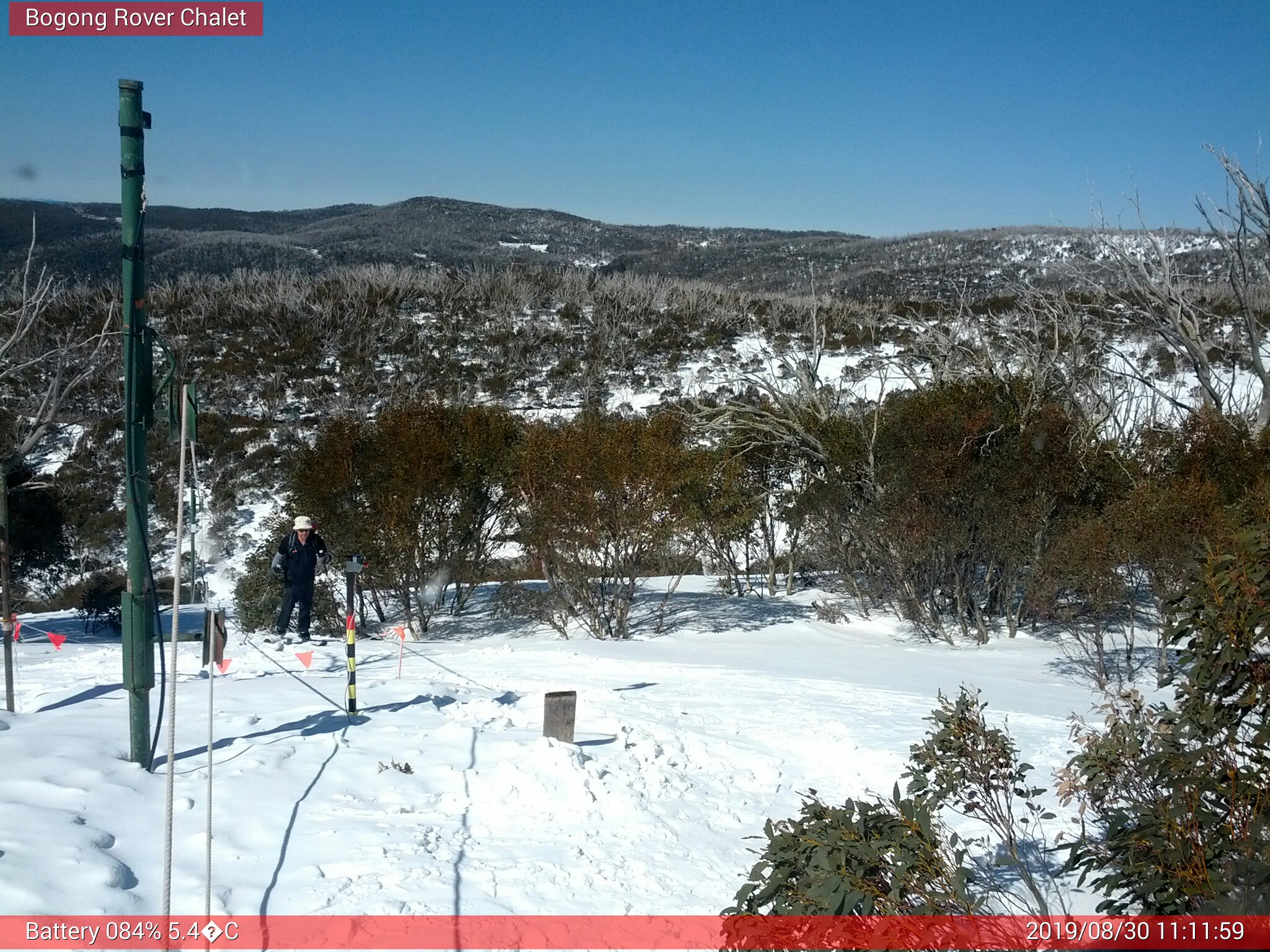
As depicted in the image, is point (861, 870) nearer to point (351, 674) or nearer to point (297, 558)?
point (351, 674)

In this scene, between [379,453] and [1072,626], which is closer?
[1072,626]

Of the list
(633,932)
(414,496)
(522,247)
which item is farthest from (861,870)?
(522,247)

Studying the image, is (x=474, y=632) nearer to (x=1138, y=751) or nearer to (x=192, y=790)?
(x=192, y=790)

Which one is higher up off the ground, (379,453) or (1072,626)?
(379,453)

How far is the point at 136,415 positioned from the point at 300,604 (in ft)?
23.6

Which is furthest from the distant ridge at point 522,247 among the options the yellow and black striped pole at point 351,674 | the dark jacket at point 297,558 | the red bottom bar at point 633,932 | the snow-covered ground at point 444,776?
the red bottom bar at point 633,932

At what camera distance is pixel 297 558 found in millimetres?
12469

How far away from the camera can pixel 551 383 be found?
3956 cm

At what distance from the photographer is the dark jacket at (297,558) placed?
12430 millimetres

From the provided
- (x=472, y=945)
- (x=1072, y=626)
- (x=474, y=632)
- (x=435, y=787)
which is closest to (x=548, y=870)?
(x=472, y=945)

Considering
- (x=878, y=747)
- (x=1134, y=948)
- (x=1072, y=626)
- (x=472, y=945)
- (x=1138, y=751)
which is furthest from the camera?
(x=1072, y=626)

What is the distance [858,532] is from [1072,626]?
4.30 m

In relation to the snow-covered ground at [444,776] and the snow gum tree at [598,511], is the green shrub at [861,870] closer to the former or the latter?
the snow-covered ground at [444,776]

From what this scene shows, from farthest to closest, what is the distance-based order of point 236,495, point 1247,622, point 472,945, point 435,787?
point 236,495
point 435,787
point 472,945
point 1247,622
